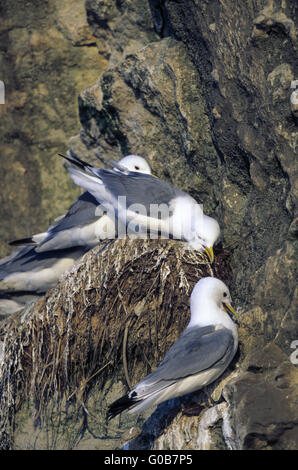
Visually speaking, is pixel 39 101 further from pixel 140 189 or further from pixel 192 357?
pixel 192 357

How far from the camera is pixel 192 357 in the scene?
370 cm

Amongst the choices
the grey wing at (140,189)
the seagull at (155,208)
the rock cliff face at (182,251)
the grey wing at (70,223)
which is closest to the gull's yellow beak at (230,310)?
the rock cliff face at (182,251)

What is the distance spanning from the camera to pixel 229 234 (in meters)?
4.70

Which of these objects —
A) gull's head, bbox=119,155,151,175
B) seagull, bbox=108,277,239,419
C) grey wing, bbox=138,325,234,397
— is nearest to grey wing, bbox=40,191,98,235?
gull's head, bbox=119,155,151,175

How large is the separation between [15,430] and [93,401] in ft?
1.93

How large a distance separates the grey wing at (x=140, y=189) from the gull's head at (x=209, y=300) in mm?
745

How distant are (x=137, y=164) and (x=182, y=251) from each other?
1.04 m

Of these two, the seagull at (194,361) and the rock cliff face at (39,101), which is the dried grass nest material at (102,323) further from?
the rock cliff face at (39,101)

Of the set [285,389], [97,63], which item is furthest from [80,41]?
[285,389]

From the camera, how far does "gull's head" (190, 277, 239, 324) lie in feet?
13.4

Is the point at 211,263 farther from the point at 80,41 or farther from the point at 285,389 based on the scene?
the point at 80,41

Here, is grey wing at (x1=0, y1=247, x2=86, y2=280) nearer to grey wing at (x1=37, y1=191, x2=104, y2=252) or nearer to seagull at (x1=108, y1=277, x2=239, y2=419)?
grey wing at (x1=37, y1=191, x2=104, y2=252)

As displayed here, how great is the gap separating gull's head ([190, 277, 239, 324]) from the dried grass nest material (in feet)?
1.00

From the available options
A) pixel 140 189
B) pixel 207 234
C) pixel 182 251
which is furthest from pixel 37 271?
pixel 207 234
